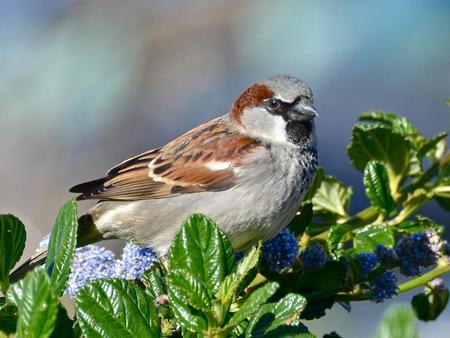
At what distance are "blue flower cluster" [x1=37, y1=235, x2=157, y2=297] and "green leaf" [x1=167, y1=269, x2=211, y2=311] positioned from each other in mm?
274

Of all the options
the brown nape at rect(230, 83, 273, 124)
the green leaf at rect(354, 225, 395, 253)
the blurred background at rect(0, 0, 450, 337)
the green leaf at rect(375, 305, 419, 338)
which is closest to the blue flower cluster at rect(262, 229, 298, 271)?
the green leaf at rect(354, 225, 395, 253)

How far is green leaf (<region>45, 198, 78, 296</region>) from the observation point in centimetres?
79

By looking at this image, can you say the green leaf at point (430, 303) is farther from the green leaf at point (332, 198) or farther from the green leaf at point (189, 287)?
Answer: the green leaf at point (189, 287)

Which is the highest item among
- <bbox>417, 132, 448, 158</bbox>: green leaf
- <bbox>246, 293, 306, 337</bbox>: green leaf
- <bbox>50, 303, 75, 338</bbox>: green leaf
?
<bbox>50, 303, 75, 338</bbox>: green leaf

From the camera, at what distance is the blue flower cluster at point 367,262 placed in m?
1.07

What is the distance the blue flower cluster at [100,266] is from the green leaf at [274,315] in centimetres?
28

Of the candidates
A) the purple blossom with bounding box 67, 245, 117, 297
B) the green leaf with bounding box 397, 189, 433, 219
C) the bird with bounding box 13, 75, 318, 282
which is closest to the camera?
the purple blossom with bounding box 67, 245, 117, 297

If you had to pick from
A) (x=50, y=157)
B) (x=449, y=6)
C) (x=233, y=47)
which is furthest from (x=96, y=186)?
(x=449, y=6)

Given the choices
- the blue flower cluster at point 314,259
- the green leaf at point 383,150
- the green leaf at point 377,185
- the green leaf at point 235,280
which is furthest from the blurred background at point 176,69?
the green leaf at point 235,280

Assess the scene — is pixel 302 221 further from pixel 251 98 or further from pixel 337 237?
pixel 251 98

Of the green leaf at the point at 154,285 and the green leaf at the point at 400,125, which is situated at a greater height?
the green leaf at the point at 400,125

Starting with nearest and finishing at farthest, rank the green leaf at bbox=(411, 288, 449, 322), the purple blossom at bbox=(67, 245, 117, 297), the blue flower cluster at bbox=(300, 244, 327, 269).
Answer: the purple blossom at bbox=(67, 245, 117, 297) < the blue flower cluster at bbox=(300, 244, 327, 269) < the green leaf at bbox=(411, 288, 449, 322)

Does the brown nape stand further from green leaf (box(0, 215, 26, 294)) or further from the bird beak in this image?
green leaf (box(0, 215, 26, 294))

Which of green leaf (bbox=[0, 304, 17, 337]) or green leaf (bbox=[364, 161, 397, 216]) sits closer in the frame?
green leaf (bbox=[0, 304, 17, 337])
